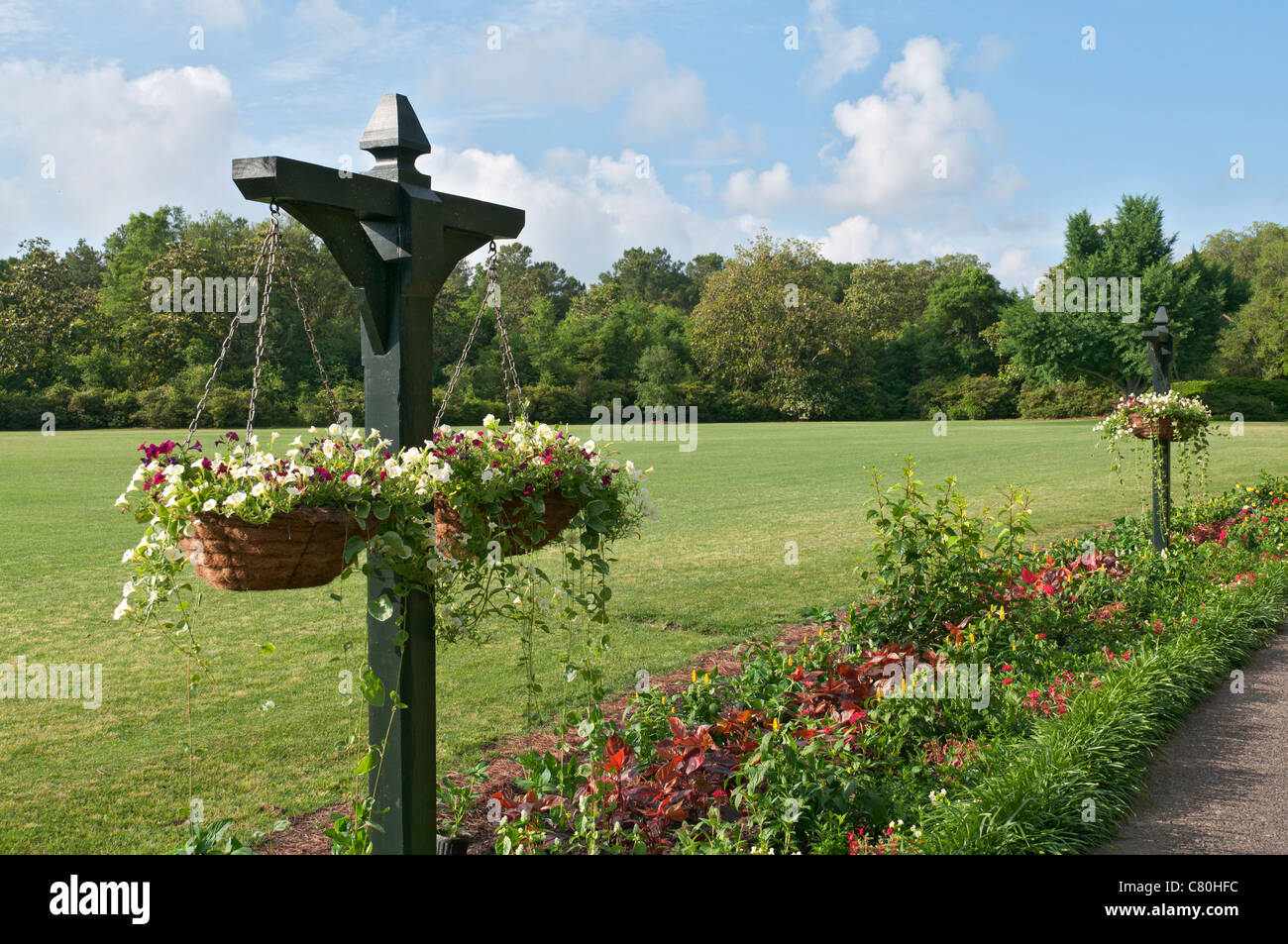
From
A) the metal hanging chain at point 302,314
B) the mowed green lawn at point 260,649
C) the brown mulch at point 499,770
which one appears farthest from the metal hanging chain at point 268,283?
the brown mulch at point 499,770

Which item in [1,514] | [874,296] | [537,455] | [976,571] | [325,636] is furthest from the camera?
[874,296]

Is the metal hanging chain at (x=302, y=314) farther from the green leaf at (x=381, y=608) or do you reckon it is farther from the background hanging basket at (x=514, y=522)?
the green leaf at (x=381, y=608)

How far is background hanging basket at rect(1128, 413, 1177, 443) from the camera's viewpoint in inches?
317

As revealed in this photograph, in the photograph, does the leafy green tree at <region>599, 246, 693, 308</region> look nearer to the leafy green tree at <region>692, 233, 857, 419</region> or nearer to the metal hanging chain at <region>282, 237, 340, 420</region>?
the leafy green tree at <region>692, 233, 857, 419</region>

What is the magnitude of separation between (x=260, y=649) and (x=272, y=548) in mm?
2196

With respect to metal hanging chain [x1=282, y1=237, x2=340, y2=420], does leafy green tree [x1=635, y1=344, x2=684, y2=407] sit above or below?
above

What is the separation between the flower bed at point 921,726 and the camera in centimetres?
309

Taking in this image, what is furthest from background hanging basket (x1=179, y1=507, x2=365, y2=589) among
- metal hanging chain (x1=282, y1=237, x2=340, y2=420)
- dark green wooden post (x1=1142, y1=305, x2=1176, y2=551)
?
dark green wooden post (x1=1142, y1=305, x2=1176, y2=551)

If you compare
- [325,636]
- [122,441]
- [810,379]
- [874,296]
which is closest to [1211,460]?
[325,636]

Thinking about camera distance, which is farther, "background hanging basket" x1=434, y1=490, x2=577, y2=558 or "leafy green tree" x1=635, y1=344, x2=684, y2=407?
"leafy green tree" x1=635, y1=344, x2=684, y2=407

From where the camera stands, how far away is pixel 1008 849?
2902 mm

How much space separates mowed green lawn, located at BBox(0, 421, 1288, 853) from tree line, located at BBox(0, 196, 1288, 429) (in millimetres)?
19302
